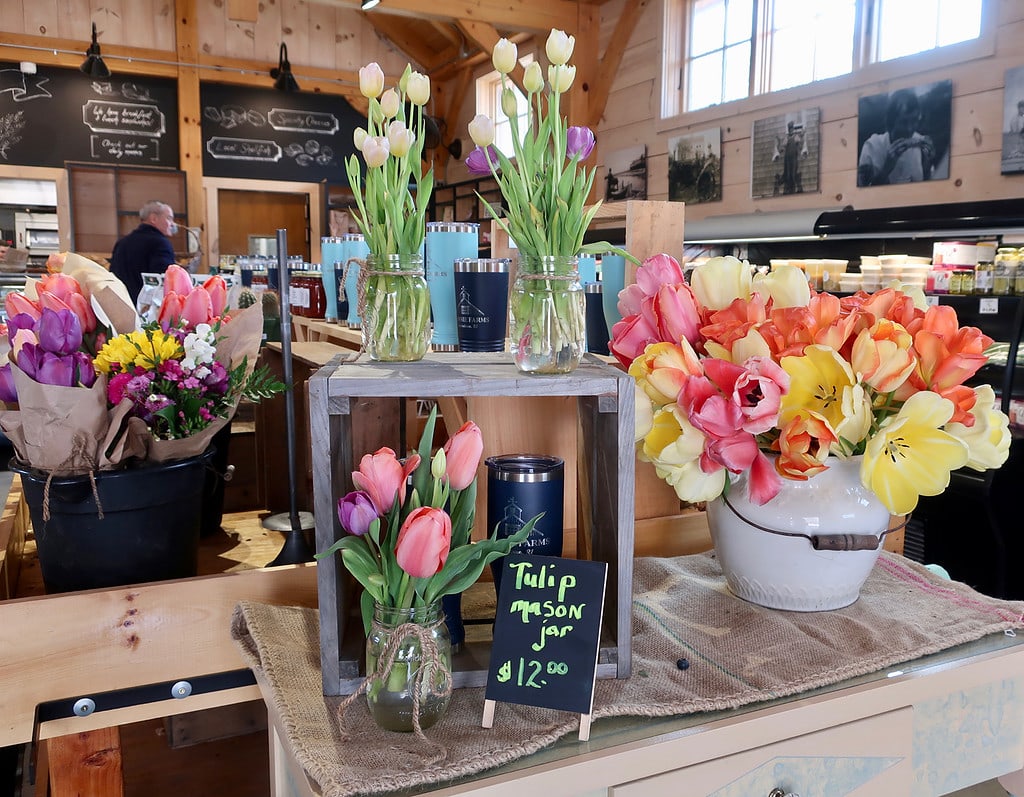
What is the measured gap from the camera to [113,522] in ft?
3.90

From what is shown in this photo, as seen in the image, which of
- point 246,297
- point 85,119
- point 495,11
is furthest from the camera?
point 85,119

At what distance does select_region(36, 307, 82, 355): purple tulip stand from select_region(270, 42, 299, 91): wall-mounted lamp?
318 inches

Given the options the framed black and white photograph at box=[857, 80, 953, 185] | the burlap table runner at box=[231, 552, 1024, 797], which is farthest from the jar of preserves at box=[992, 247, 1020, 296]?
the burlap table runner at box=[231, 552, 1024, 797]

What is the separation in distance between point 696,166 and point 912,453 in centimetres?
534

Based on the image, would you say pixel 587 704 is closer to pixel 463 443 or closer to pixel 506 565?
pixel 506 565

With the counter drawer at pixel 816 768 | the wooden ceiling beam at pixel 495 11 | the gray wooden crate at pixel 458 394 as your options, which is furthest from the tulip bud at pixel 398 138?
the wooden ceiling beam at pixel 495 11

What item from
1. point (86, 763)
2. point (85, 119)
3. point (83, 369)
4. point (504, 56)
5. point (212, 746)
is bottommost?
point (212, 746)

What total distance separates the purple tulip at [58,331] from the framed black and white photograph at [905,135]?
171 inches

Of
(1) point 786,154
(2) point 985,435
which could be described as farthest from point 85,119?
(2) point 985,435

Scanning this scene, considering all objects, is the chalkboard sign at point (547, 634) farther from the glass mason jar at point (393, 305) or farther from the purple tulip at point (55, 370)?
the purple tulip at point (55, 370)

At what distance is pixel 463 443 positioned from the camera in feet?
2.81

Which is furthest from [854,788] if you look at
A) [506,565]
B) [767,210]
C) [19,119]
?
[19,119]

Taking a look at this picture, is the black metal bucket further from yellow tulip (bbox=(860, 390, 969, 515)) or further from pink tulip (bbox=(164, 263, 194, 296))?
yellow tulip (bbox=(860, 390, 969, 515))

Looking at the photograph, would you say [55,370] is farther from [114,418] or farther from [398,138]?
[398,138]
